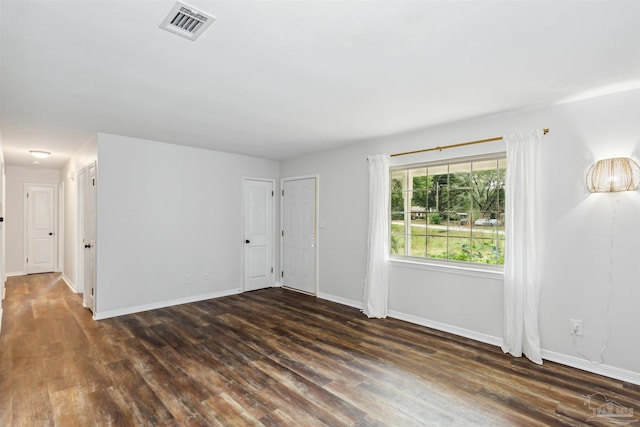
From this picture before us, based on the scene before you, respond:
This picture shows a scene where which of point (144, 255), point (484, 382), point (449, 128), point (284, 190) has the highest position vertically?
point (449, 128)

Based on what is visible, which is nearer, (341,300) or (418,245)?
(418,245)

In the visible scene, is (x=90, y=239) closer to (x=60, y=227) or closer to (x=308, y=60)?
(x=60, y=227)

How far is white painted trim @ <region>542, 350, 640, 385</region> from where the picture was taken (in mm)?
2744

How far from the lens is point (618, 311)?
2822 mm

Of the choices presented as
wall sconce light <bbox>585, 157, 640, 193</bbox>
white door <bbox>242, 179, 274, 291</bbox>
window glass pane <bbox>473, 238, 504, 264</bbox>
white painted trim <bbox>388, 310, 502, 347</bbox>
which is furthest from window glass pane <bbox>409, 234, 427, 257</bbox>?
white door <bbox>242, 179, 274, 291</bbox>

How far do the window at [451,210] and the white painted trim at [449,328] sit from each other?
82 cm

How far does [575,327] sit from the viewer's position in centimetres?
303

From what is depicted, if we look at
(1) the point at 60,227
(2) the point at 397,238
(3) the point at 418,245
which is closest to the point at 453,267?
(3) the point at 418,245

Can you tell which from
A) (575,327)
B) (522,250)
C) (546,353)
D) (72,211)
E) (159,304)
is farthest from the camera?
(72,211)

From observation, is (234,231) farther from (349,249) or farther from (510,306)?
(510,306)

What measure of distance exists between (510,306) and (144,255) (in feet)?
15.9

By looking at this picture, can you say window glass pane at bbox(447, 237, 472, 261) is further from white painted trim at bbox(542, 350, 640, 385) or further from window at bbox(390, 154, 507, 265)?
white painted trim at bbox(542, 350, 640, 385)

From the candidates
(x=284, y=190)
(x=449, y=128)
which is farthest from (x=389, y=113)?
(x=284, y=190)

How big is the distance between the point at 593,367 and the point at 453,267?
4.97 feet
